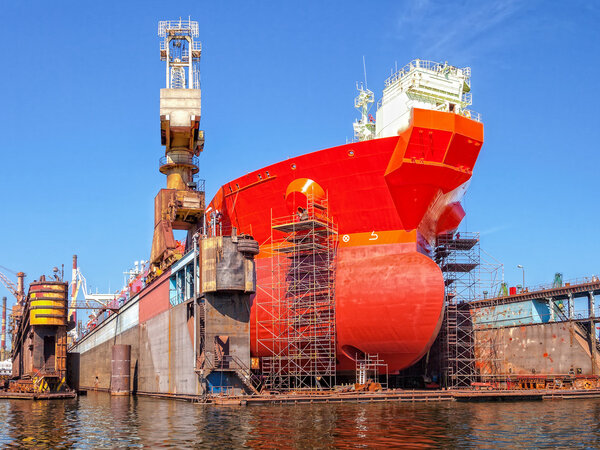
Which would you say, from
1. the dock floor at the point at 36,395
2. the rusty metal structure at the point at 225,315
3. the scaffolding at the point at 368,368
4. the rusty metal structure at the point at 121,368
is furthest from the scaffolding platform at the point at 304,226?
the dock floor at the point at 36,395

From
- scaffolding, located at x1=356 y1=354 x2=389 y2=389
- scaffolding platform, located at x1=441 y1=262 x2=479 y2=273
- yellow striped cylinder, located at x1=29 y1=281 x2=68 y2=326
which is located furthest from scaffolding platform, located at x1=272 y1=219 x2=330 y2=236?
yellow striped cylinder, located at x1=29 y1=281 x2=68 y2=326

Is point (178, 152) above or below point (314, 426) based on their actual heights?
above

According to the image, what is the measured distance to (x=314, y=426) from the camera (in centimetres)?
2070

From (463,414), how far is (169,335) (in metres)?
18.6

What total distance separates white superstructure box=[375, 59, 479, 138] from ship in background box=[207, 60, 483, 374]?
7cm

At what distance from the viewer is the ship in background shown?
1227 inches

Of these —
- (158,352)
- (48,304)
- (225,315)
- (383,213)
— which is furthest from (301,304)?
(48,304)

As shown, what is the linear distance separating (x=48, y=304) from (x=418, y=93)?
26011 mm

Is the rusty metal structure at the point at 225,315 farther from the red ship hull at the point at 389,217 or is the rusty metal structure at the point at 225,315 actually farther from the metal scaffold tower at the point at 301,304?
the red ship hull at the point at 389,217

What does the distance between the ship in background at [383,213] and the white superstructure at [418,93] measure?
0.07 meters

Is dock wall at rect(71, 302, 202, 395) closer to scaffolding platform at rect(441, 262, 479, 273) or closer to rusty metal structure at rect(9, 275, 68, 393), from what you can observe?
rusty metal structure at rect(9, 275, 68, 393)

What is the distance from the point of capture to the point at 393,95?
36031 millimetres

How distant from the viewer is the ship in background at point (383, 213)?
31.2 metres

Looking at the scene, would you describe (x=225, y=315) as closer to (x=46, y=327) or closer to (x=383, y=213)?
(x=383, y=213)
